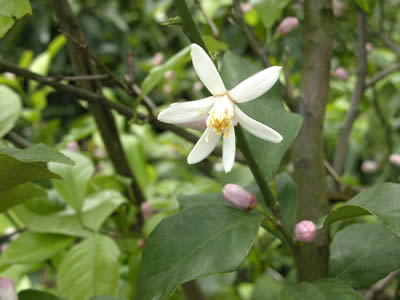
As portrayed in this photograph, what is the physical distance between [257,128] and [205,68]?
0.08m

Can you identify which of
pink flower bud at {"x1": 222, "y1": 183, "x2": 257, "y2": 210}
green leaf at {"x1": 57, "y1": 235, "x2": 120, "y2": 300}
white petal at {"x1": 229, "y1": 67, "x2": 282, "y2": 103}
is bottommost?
green leaf at {"x1": 57, "y1": 235, "x2": 120, "y2": 300}

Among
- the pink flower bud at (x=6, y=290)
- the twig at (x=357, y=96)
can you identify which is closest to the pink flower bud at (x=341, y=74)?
the twig at (x=357, y=96)

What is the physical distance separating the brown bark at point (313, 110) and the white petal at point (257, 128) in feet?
0.70

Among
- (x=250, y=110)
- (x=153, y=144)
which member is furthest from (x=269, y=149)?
(x=153, y=144)

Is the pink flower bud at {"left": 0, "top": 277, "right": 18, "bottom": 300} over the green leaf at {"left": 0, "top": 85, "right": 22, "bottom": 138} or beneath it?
beneath

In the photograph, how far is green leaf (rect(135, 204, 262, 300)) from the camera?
0.41 metres

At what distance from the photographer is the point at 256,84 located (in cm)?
41

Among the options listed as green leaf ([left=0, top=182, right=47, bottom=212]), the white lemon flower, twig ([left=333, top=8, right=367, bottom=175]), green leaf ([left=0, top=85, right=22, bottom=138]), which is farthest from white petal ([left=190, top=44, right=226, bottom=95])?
twig ([left=333, top=8, right=367, bottom=175])

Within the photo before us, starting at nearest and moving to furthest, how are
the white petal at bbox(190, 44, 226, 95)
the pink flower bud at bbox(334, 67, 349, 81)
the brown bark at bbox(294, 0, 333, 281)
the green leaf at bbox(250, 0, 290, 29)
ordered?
1. the white petal at bbox(190, 44, 226, 95)
2. the brown bark at bbox(294, 0, 333, 281)
3. the green leaf at bbox(250, 0, 290, 29)
4. the pink flower bud at bbox(334, 67, 349, 81)

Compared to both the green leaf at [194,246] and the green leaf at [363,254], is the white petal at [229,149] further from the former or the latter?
the green leaf at [363,254]

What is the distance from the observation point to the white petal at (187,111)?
1.38 feet

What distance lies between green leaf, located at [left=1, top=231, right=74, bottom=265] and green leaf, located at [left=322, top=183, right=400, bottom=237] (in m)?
0.41

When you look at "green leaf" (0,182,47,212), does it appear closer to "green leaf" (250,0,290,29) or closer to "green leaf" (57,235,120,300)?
"green leaf" (57,235,120,300)

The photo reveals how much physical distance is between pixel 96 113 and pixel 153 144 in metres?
0.69
